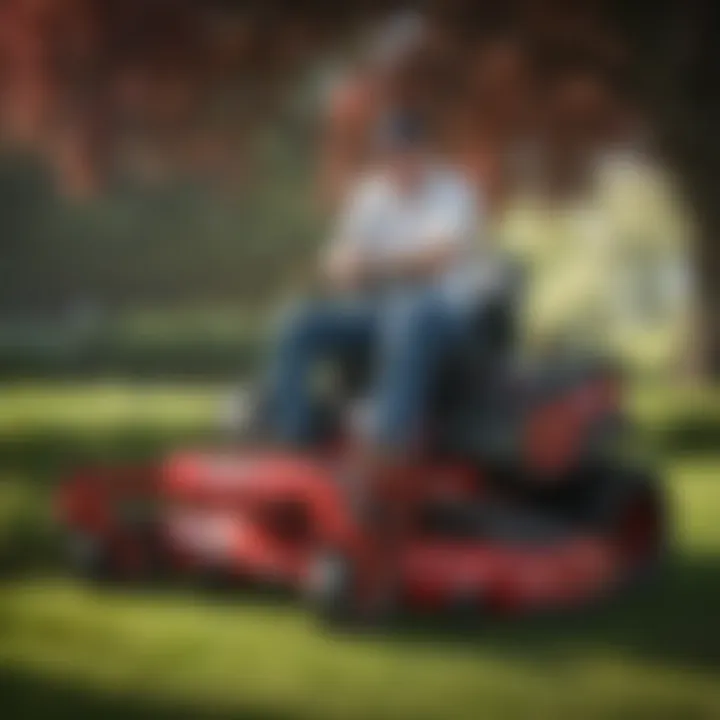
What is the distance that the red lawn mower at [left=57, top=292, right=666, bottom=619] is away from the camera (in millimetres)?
1288

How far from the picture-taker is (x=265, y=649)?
1.28 metres

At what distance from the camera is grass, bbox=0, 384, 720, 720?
1.27 meters

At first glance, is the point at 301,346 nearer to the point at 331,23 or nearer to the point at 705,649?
the point at 331,23

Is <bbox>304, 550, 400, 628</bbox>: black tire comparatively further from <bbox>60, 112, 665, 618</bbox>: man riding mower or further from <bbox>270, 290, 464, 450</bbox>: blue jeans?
<bbox>270, 290, 464, 450</bbox>: blue jeans

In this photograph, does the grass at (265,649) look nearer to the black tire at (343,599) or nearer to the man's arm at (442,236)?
the black tire at (343,599)

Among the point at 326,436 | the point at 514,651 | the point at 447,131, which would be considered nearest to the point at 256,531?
the point at 326,436

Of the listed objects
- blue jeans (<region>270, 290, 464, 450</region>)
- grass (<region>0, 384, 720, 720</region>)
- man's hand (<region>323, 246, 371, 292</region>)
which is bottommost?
grass (<region>0, 384, 720, 720</region>)

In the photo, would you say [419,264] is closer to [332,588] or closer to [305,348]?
[305,348]

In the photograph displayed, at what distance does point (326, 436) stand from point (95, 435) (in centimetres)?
19

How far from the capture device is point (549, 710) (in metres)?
1.27

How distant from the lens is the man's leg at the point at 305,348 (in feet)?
4.30

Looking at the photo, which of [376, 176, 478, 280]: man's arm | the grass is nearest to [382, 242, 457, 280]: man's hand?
[376, 176, 478, 280]: man's arm

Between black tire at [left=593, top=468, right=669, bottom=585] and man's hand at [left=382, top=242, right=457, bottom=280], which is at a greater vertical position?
man's hand at [left=382, top=242, right=457, bottom=280]

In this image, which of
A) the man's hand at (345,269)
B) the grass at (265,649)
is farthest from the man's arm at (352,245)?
the grass at (265,649)
